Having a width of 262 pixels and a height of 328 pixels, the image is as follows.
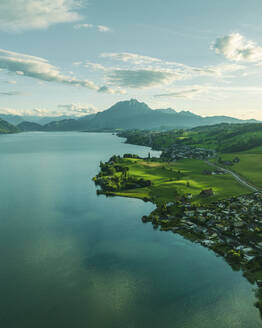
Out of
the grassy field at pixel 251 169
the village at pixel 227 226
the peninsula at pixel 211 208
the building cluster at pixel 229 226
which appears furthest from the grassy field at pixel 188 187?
the building cluster at pixel 229 226

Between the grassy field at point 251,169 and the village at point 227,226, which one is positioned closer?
the village at point 227,226

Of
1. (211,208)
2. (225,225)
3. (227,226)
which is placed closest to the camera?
(227,226)

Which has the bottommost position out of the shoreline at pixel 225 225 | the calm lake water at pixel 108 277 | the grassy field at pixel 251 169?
the calm lake water at pixel 108 277

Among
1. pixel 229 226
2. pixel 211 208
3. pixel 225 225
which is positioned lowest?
pixel 225 225

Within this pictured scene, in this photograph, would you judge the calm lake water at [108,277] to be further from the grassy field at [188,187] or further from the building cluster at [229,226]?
Answer: the grassy field at [188,187]

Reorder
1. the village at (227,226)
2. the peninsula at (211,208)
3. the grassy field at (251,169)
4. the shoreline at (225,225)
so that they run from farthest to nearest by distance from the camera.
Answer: the grassy field at (251,169) < the peninsula at (211,208) < the village at (227,226) < the shoreline at (225,225)

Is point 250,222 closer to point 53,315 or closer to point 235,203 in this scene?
point 235,203

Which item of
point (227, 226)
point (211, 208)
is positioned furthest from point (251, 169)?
point (227, 226)

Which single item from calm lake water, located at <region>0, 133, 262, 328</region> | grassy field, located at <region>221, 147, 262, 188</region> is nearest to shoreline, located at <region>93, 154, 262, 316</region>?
calm lake water, located at <region>0, 133, 262, 328</region>

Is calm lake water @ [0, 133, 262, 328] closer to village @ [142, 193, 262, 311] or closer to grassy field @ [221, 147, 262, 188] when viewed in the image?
village @ [142, 193, 262, 311]

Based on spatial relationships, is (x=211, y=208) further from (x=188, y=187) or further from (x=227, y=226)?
(x=188, y=187)
